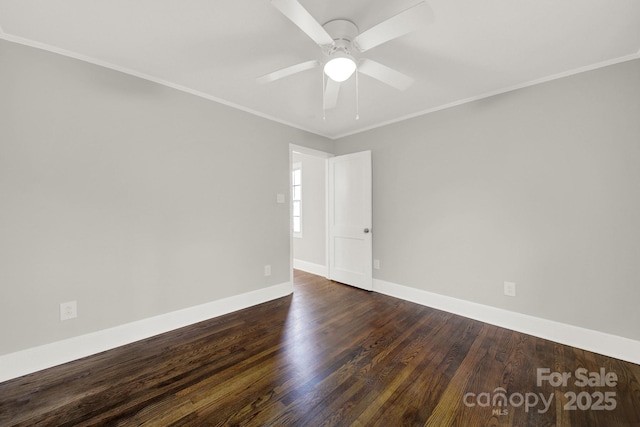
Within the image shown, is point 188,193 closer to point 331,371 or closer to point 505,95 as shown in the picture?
point 331,371

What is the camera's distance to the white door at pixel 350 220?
3584 millimetres

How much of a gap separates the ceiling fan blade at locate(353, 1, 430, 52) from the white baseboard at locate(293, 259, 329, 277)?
3385 mm

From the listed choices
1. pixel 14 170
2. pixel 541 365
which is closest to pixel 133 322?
pixel 14 170

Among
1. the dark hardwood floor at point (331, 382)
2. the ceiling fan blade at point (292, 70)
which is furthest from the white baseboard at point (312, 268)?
the ceiling fan blade at point (292, 70)

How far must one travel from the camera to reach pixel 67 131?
77.2 inches

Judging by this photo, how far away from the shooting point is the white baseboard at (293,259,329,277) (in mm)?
4358

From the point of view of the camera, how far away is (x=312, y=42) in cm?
179

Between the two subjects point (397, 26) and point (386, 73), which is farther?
point (386, 73)

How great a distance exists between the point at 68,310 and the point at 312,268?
3.24 m

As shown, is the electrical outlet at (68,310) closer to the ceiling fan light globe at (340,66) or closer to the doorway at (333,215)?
the doorway at (333,215)

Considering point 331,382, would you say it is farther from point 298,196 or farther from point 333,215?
point 298,196

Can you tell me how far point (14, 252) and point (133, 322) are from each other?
0.99 meters

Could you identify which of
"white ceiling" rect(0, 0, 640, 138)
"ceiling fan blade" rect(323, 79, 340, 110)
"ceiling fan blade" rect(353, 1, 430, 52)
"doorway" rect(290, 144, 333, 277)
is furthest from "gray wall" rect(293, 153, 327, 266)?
"ceiling fan blade" rect(353, 1, 430, 52)

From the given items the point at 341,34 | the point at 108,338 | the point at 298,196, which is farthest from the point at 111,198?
the point at 298,196
